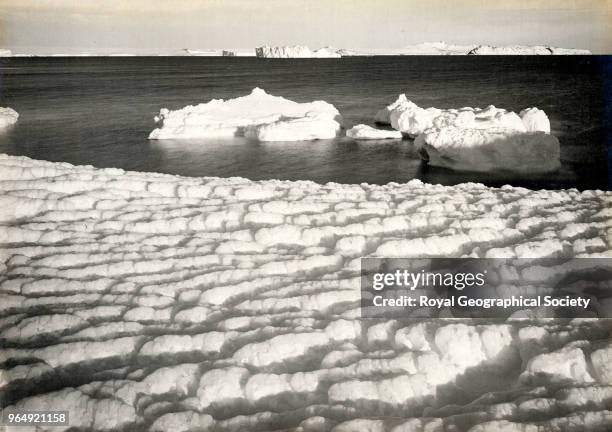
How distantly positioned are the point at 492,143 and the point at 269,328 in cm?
1014

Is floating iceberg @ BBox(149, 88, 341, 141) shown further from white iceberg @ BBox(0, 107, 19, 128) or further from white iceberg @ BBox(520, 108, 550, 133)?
white iceberg @ BBox(520, 108, 550, 133)

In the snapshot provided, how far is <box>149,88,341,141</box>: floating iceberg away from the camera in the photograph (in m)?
18.2

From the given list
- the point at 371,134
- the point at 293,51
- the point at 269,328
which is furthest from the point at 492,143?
the point at 293,51

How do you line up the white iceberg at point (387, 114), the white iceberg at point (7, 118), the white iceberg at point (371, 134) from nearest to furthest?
the white iceberg at point (371, 134), the white iceberg at point (387, 114), the white iceberg at point (7, 118)

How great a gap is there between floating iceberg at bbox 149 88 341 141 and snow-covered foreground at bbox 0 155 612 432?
37.2 ft

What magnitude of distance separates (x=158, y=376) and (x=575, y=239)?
465cm

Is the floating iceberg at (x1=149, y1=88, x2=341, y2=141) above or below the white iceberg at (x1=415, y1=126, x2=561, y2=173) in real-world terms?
above

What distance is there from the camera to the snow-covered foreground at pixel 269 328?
3520 millimetres

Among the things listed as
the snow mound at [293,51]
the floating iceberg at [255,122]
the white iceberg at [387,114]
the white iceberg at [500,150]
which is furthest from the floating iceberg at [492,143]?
the snow mound at [293,51]

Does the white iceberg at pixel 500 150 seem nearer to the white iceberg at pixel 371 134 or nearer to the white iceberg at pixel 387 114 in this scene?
the white iceberg at pixel 371 134

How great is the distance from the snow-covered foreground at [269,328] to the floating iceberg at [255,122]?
1134 cm

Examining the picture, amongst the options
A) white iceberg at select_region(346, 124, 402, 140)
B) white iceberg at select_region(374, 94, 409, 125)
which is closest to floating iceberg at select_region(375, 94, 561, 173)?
white iceberg at select_region(346, 124, 402, 140)

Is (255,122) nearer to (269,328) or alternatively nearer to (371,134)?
(371,134)

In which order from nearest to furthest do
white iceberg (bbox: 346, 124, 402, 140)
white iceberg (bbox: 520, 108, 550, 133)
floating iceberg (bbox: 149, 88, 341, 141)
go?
white iceberg (bbox: 520, 108, 550, 133) < floating iceberg (bbox: 149, 88, 341, 141) < white iceberg (bbox: 346, 124, 402, 140)
